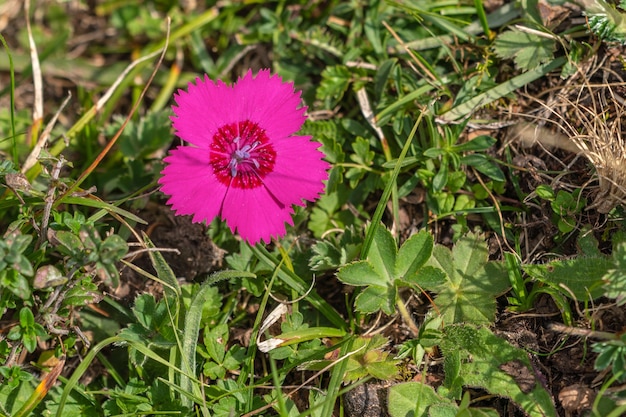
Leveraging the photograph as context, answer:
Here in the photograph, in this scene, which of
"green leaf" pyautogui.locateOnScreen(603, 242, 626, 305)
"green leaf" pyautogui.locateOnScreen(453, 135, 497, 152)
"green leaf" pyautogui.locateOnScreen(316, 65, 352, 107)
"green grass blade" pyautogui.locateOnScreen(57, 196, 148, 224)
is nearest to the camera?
"green leaf" pyautogui.locateOnScreen(603, 242, 626, 305)

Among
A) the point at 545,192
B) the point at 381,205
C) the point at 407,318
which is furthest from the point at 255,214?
the point at 545,192

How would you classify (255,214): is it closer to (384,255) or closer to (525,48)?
(384,255)

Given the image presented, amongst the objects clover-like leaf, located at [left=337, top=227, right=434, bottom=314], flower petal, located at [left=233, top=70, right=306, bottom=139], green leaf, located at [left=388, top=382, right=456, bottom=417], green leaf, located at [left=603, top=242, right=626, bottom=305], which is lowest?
green leaf, located at [left=388, top=382, right=456, bottom=417]

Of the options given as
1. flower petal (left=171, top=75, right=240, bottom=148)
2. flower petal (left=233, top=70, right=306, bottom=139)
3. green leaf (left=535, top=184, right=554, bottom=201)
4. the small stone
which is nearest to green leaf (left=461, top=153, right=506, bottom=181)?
green leaf (left=535, top=184, right=554, bottom=201)

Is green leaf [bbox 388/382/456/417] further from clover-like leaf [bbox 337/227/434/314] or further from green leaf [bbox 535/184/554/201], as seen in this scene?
green leaf [bbox 535/184/554/201]

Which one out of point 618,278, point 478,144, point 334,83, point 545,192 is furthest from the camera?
point 334,83

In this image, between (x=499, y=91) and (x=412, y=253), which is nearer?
(x=412, y=253)

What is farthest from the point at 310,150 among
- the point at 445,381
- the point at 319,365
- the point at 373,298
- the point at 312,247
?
the point at 445,381
